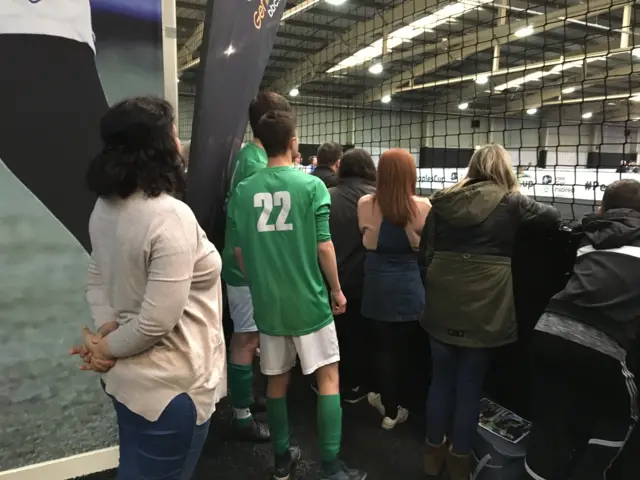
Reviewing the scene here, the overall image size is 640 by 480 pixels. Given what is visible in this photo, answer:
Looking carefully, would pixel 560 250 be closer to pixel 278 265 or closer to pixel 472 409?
pixel 472 409

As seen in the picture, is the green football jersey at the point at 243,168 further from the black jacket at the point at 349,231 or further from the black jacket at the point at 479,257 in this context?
the black jacket at the point at 479,257

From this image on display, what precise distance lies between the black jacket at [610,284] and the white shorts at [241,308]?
1201 mm

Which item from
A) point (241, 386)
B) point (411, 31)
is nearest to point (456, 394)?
point (241, 386)

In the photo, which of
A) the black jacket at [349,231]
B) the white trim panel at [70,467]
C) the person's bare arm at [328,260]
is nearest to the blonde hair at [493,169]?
the person's bare arm at [328,260]

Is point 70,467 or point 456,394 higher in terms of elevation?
point 456,394

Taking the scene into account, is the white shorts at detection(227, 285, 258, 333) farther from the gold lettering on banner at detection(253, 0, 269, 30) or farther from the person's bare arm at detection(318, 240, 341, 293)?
the gold lettering on banner at detection(253, 0, 269, 30)

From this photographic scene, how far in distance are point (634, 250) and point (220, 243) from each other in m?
1.50

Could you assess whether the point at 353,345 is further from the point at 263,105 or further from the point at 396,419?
the point at 263,105

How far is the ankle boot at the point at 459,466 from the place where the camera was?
2048 mm

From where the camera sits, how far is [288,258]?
72.7 inches

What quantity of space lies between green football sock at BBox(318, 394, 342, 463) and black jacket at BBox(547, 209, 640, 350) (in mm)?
823

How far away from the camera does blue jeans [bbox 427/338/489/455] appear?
6.59 feet

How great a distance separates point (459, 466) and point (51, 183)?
1.78 meters

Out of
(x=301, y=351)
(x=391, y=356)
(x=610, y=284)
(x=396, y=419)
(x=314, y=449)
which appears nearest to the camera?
(x=610, y=284)
